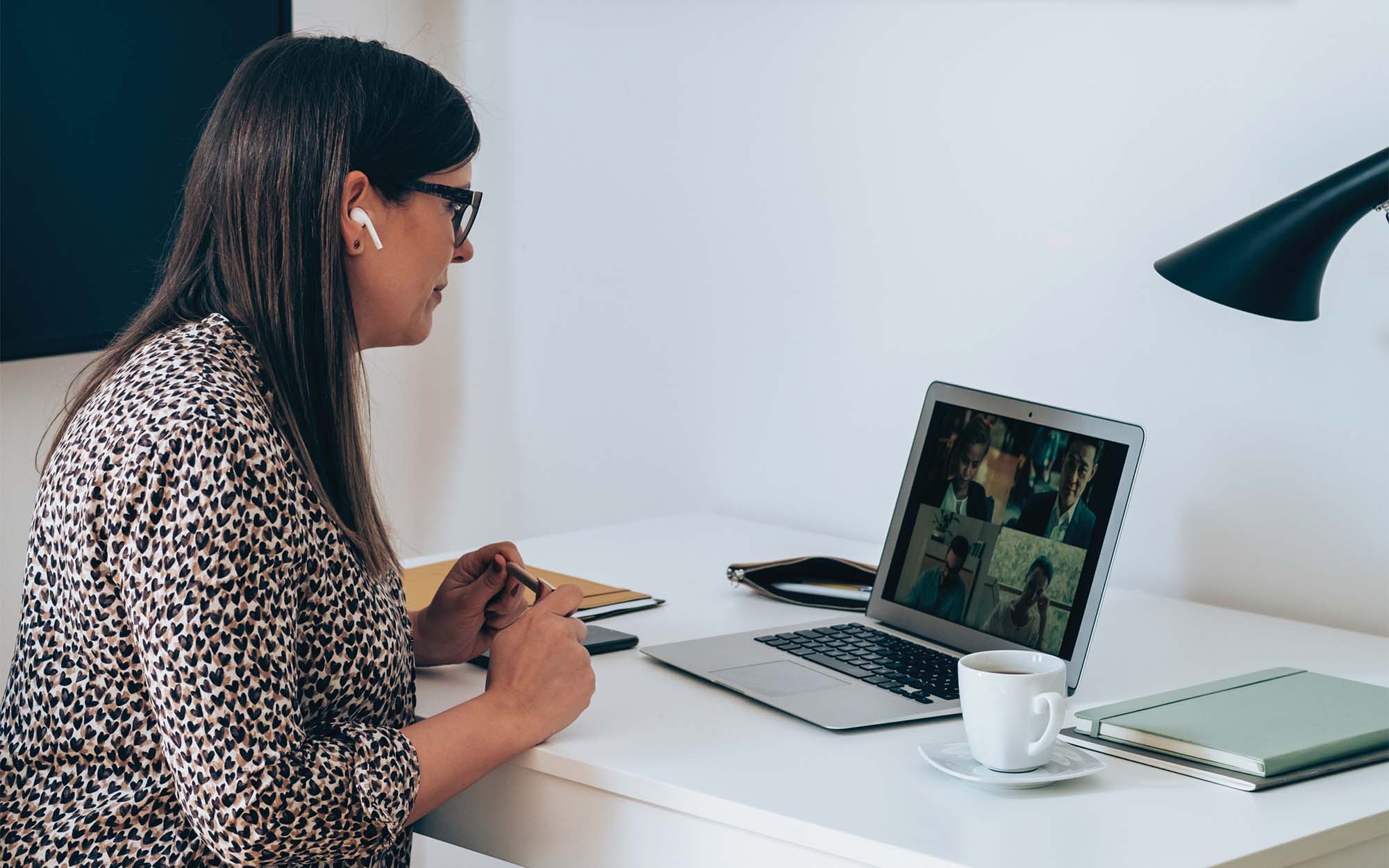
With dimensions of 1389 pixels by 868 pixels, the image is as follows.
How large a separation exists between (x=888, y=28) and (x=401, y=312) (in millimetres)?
850

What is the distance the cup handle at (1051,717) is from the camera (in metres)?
0.87

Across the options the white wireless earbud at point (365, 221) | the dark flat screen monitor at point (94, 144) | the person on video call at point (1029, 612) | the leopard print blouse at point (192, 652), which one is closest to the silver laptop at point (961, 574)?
the person on video call at point (1029, 612)

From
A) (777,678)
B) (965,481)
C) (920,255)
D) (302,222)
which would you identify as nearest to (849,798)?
(777,678)

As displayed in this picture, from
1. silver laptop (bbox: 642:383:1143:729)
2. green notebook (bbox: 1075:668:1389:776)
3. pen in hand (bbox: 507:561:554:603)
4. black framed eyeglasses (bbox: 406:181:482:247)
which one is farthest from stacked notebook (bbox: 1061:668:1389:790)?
black framed eyeglasses (bbox: 406:181:482:247)

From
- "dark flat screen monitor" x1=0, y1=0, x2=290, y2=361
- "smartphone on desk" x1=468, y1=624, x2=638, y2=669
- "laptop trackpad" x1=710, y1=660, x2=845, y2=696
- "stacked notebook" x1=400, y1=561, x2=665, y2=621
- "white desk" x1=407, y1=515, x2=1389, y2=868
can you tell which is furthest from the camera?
"dark flat screen monitor" x1=0, y1=0, x2=290, y2=361

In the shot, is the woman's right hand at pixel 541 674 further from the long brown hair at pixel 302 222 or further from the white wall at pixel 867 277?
the white wall at pixel 867 277

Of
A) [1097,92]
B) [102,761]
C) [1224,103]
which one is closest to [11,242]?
[102,761]

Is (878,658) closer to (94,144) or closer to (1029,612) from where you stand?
(1029,612)

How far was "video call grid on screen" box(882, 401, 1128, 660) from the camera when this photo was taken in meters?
1.11

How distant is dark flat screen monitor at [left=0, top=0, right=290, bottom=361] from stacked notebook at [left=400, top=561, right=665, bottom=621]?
1.92ft

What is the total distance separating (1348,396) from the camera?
1.31 metres

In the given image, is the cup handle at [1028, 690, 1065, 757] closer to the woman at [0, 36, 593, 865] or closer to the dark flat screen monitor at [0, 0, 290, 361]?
the woman at [0, 36, 593, 865]

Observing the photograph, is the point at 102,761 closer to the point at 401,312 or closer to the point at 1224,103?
the point at 401,312

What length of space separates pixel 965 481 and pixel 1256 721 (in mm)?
352
